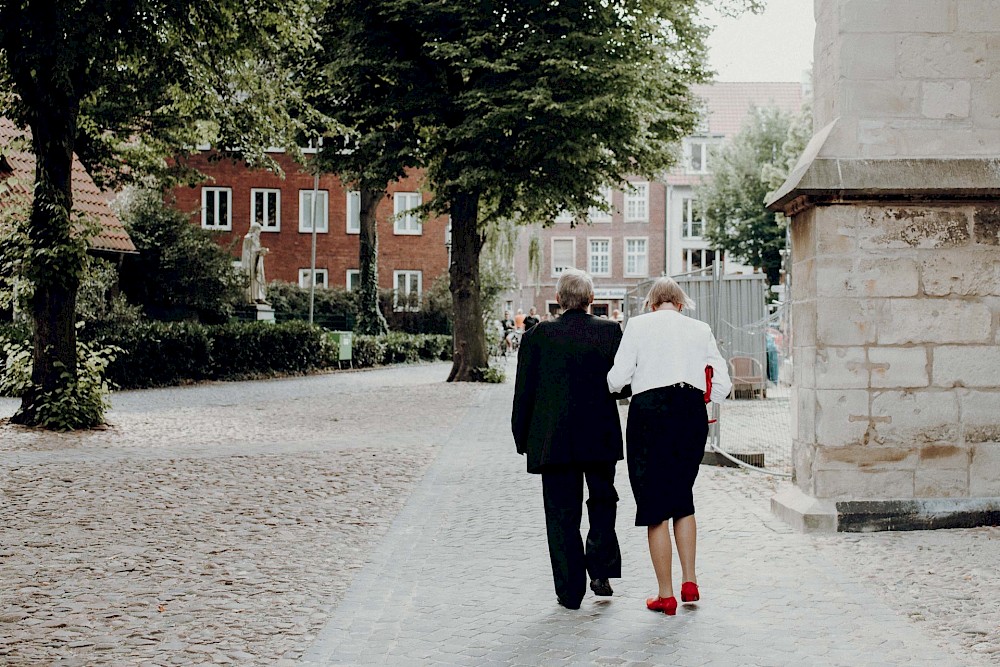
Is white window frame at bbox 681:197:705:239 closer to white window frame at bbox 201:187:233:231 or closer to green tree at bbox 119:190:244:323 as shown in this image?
white window frame at bbox 201:187:233:231

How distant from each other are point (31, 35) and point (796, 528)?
10.7 m

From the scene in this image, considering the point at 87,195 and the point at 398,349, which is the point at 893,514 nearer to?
the point at 87,195

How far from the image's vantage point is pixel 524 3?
22.8 m

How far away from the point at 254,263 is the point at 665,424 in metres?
29.1

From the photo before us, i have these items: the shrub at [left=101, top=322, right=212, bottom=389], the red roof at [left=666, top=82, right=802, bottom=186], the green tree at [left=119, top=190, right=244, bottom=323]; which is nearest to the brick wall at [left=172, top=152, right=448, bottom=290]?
the green tree at [left=119, top=190, right=244, bottom=323]

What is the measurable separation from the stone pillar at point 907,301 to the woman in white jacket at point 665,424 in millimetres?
2471

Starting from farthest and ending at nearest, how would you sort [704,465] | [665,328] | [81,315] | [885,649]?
[81,315] < [704,465] < [665,328] < [885,649]

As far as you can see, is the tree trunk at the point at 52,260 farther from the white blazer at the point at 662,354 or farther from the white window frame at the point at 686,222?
the white window frame at the point at 686,222

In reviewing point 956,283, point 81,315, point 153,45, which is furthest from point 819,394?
point 81,315

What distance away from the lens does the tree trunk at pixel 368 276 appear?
3794cm

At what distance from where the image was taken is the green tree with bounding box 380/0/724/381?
Answer: 21.9 meters

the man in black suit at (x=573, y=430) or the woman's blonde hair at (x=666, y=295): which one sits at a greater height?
the woman's blonde hair at (x=666, y=295)

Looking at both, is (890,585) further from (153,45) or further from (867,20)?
(153,45)

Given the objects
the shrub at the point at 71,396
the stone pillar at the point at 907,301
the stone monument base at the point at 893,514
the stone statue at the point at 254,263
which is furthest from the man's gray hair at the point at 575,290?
the stone statue at the point at 254,263
